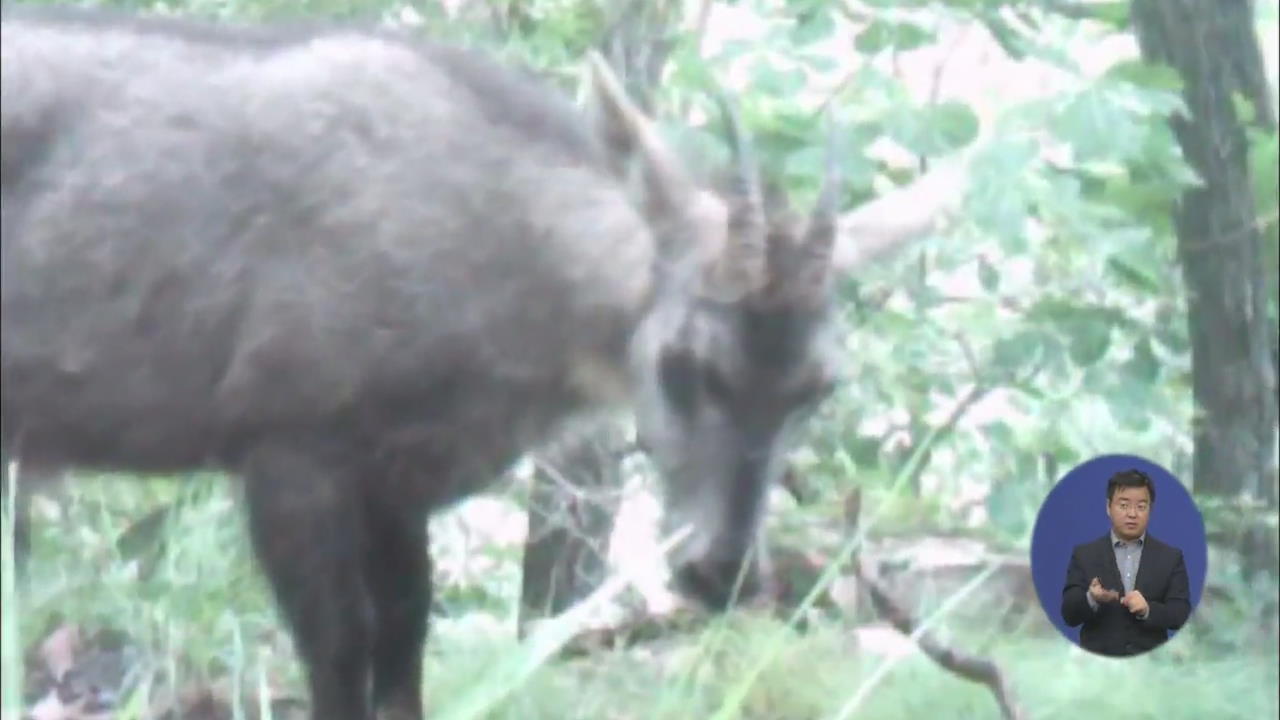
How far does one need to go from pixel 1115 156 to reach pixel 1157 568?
44 centimetres

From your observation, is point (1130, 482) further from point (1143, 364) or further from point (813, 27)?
point (813, 27)

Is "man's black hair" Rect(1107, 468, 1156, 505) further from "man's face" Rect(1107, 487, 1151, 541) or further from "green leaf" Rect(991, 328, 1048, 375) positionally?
"green leaf" Rect(991, 328, 1048, 375)

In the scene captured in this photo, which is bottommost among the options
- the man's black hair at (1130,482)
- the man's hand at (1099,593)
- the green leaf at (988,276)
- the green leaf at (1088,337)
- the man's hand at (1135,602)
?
the man's hand at (1135,602)

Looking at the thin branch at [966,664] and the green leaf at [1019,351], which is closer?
the thin branch at [966,664]

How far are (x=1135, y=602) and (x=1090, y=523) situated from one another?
94 mm

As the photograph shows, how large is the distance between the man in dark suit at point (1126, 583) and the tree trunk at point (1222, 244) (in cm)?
17

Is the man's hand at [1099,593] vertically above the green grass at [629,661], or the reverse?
the man's hand at [1099,593]

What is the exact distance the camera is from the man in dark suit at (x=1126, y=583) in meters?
1.38

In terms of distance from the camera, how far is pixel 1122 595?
1.42 metres

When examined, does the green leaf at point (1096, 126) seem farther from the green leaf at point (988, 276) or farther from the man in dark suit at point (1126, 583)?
the man in dark suit at point (1126, 583)

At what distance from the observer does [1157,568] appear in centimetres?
141

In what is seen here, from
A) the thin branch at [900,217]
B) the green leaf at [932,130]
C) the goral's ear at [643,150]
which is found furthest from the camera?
the green leaf at [932,130]

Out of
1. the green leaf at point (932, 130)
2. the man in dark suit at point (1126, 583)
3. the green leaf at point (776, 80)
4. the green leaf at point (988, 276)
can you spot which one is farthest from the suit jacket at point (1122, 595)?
the green leaf at point (776, 80)

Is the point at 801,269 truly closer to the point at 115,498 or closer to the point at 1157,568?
the point at 1157,568
